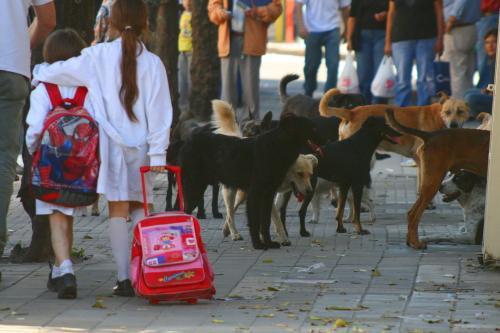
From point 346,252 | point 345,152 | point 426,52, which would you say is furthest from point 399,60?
point 346,252

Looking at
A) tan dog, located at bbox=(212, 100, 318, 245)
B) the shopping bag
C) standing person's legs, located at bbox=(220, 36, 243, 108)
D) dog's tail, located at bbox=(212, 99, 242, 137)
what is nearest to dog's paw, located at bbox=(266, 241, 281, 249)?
tan dog, located at bbox=(212, 100, 318, 245)

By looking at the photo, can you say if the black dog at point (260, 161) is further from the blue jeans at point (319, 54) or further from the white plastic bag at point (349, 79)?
the blue jeans at point (319, 54)

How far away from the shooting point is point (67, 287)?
284 inches

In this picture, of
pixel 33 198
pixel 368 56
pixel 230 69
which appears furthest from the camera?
pixel 368 56

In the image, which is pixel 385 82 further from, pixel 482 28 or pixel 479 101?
pixel 482 28

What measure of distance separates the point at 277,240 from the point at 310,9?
8.17 meters

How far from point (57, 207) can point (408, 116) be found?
617cm

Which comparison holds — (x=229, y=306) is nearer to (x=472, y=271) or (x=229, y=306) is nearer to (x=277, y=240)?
(x=472, y=271)


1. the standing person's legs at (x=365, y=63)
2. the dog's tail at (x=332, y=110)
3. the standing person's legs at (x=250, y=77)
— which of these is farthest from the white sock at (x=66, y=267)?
the standing person's legs at (x=365, y=63)

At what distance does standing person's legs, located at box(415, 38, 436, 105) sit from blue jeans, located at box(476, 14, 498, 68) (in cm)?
142

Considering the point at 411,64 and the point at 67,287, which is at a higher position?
the point at 411,64

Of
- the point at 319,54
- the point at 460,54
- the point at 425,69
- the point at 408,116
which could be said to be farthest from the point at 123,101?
the point at 460,54

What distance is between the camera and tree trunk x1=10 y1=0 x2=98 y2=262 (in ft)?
28.0

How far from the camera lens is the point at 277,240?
32.8ft
